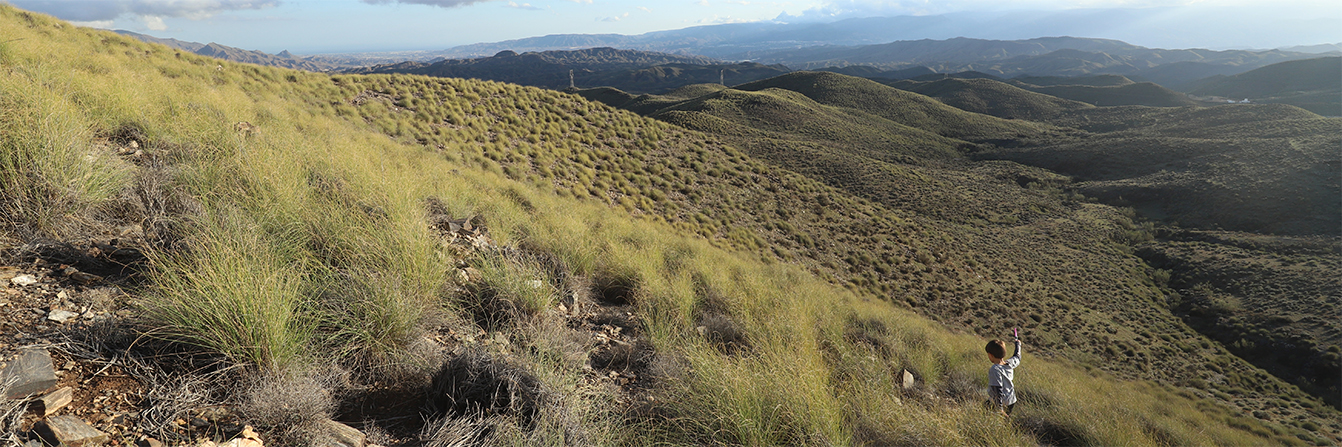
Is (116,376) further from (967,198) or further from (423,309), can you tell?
(967,198)

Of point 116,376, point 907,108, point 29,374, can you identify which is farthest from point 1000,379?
point 907,108

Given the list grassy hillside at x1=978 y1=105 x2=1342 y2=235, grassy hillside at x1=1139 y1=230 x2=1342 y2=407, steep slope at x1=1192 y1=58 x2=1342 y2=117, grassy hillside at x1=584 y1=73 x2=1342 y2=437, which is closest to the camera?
grassy hillside at x1=1139 y1=230 x2=1342 y2=407

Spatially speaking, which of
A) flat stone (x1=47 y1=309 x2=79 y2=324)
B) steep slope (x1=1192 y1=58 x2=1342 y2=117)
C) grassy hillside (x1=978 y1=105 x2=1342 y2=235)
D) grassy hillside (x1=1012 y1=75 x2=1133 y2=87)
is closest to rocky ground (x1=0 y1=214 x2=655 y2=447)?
flat stone (x1=47 y1=309 x2=79 y2=324)

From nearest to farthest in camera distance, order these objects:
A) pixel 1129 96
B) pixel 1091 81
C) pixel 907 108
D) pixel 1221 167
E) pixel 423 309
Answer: pixel 423 309 < pixel 1221 167 < pixel 907 108 < pixel 1129 96 < pixel 1091 81

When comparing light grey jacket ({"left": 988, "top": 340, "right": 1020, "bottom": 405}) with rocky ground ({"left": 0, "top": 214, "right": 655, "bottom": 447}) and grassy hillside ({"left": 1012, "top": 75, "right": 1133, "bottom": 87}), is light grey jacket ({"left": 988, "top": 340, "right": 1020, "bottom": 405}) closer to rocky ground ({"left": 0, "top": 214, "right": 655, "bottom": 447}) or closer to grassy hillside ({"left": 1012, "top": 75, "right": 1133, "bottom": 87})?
rocky ground ({"left": 0, "top": 214, "right": 655, "bottom": 447})

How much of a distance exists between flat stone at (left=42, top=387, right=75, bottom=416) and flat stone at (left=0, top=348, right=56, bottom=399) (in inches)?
2.9

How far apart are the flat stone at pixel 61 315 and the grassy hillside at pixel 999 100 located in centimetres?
10264

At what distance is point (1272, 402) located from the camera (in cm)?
1407

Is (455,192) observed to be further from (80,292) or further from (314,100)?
(314,100)

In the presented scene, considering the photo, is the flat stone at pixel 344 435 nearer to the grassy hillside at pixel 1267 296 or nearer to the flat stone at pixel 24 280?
the flat stone at pixel 24 280

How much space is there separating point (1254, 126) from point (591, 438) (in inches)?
3031

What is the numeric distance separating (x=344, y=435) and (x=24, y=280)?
2.36 metres

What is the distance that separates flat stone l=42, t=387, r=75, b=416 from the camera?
1924 millimetres

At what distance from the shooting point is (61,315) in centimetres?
255
